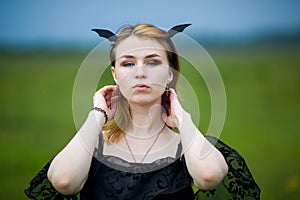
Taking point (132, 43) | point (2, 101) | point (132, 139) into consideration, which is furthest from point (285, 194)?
point (2, 101)

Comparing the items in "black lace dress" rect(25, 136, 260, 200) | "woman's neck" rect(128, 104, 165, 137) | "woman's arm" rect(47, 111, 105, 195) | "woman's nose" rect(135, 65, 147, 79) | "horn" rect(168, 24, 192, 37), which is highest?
"horn" rect(168, 24, 192, 37)

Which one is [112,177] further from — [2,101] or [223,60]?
[2,101]

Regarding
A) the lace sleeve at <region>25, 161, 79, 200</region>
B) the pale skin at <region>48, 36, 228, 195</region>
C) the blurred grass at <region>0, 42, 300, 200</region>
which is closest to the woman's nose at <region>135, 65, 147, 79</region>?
the pale skin at <region>48, 36, 228, 195</region>

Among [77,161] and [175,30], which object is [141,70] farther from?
[77,161]

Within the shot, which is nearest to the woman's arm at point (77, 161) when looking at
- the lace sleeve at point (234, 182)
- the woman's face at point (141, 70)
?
the woman's face at point (141, 70)

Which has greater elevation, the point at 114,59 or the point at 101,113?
the point at 114,59

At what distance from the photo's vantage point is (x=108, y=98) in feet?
4.07

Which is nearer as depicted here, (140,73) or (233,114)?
(140,73)

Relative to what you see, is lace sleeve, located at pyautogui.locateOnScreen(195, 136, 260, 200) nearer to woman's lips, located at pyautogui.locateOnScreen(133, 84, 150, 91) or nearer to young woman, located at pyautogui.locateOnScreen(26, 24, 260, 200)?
young woman, located at pyautogui.locateOnScreen(26, 24, 260, 200)

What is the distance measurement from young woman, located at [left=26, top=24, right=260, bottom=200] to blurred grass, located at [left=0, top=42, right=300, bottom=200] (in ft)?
2.51

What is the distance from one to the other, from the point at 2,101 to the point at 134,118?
3.40 ft

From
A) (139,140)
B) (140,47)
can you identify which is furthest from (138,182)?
(140,47)

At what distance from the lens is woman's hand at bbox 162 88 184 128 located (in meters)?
1.18

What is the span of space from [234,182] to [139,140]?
10.9 inches
